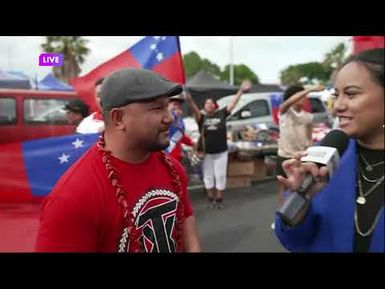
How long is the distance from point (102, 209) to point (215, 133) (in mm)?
4570

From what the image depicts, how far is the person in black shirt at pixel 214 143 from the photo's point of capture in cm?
599

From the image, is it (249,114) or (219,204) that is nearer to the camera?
(219,204)

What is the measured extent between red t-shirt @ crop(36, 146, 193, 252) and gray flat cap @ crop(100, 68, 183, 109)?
8.0 inches

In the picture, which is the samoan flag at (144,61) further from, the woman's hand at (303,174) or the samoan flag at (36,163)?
the woman's hand at (303,174)

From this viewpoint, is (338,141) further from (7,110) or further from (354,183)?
(7,110)

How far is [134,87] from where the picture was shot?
1500 millimetres

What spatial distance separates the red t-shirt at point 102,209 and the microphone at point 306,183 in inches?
22.0

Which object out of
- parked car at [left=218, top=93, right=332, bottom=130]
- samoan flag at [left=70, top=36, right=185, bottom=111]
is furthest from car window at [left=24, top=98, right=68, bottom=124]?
parked car at [left=218, top=93, right=332, bottom=130]

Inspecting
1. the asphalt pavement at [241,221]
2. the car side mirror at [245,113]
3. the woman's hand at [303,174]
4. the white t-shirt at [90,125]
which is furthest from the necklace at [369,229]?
the car side mirror at [245,113]

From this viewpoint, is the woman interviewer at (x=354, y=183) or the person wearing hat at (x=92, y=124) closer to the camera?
the woman interviewer at (x=354, y=183)

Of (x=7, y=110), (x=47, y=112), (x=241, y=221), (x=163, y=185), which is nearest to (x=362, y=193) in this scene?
(x=163, y=185)
